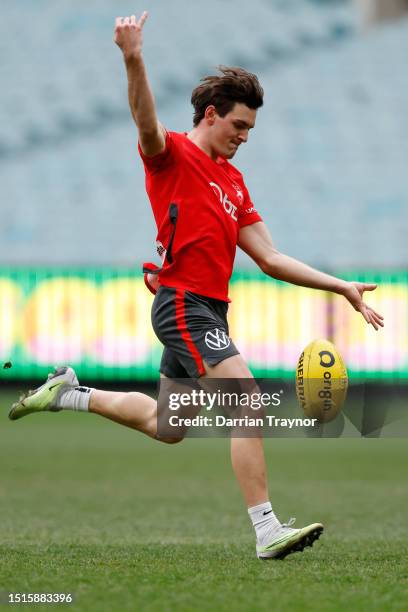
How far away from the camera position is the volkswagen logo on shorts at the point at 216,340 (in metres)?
5.16

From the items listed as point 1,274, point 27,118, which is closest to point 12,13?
point 27,118

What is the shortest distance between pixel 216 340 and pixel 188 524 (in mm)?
2192

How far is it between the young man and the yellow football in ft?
0.96

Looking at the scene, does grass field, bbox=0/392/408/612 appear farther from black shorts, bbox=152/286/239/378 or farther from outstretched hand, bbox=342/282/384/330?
outstretched hand, bbox=342/282/384/330

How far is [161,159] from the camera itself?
5.21 m

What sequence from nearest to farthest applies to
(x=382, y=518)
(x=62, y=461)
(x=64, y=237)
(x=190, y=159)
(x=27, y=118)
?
(x=190, y=159), (x=382, y=518), (x=62, y=461), (x=64, y=237), (x=27, y=118)

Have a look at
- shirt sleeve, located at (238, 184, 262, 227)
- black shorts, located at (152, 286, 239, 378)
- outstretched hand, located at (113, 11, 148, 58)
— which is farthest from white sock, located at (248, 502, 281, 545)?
outstretched hand, located at (113, 11, 148, 58)

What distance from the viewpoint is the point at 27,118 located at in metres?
26.9

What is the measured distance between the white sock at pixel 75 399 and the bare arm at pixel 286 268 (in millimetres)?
1067

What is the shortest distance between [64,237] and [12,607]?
19.2 m

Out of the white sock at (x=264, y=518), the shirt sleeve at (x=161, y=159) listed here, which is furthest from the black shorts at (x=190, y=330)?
the white sock at (x=264, y=518)

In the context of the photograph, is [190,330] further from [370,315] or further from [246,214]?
[370,315]

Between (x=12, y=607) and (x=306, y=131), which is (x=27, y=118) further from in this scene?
(x=12, y=607)

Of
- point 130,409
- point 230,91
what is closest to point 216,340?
point 130,409
